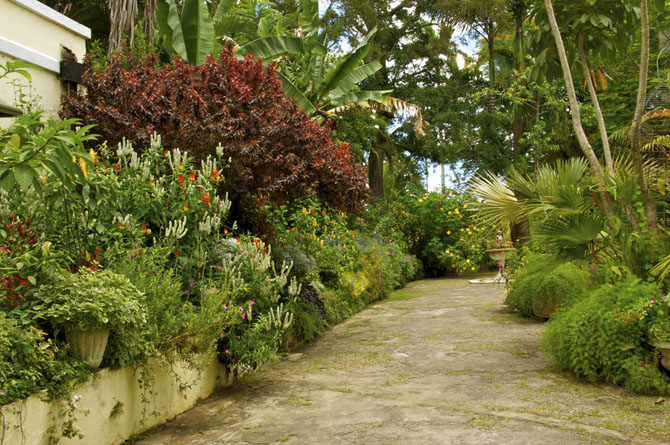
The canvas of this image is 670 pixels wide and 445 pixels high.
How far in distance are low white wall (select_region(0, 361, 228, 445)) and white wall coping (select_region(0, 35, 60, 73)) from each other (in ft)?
13.9

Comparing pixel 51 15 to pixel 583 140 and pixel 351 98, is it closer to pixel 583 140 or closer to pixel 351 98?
pixel 583 140

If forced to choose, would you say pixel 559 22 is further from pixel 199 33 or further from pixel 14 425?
pixel 14 425

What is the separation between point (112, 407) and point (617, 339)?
14.6 ft

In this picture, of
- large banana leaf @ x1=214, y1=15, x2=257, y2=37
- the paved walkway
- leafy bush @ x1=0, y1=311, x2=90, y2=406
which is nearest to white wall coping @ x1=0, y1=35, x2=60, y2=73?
leafy bush @ x1=0, y1=311, x2=90, y2=406

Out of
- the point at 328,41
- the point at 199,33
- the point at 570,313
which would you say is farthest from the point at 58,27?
the point at 328,41

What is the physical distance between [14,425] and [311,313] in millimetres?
5507

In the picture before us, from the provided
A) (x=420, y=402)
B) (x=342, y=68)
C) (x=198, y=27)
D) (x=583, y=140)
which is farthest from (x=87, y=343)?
(x=342, y=68)

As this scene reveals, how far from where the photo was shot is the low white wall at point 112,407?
3428 millimetres

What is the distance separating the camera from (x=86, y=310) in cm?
384

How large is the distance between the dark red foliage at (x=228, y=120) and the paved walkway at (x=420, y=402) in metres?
2.32

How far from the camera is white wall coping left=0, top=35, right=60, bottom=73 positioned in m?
6.58

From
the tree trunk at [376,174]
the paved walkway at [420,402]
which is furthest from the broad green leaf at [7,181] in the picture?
the tree trunk at [376,174]

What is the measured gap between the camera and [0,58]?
6.51m

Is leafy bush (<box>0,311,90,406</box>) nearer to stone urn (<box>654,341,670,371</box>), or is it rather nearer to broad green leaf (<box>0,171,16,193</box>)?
broad green leaf (<box>0,171,16,193</box>)
